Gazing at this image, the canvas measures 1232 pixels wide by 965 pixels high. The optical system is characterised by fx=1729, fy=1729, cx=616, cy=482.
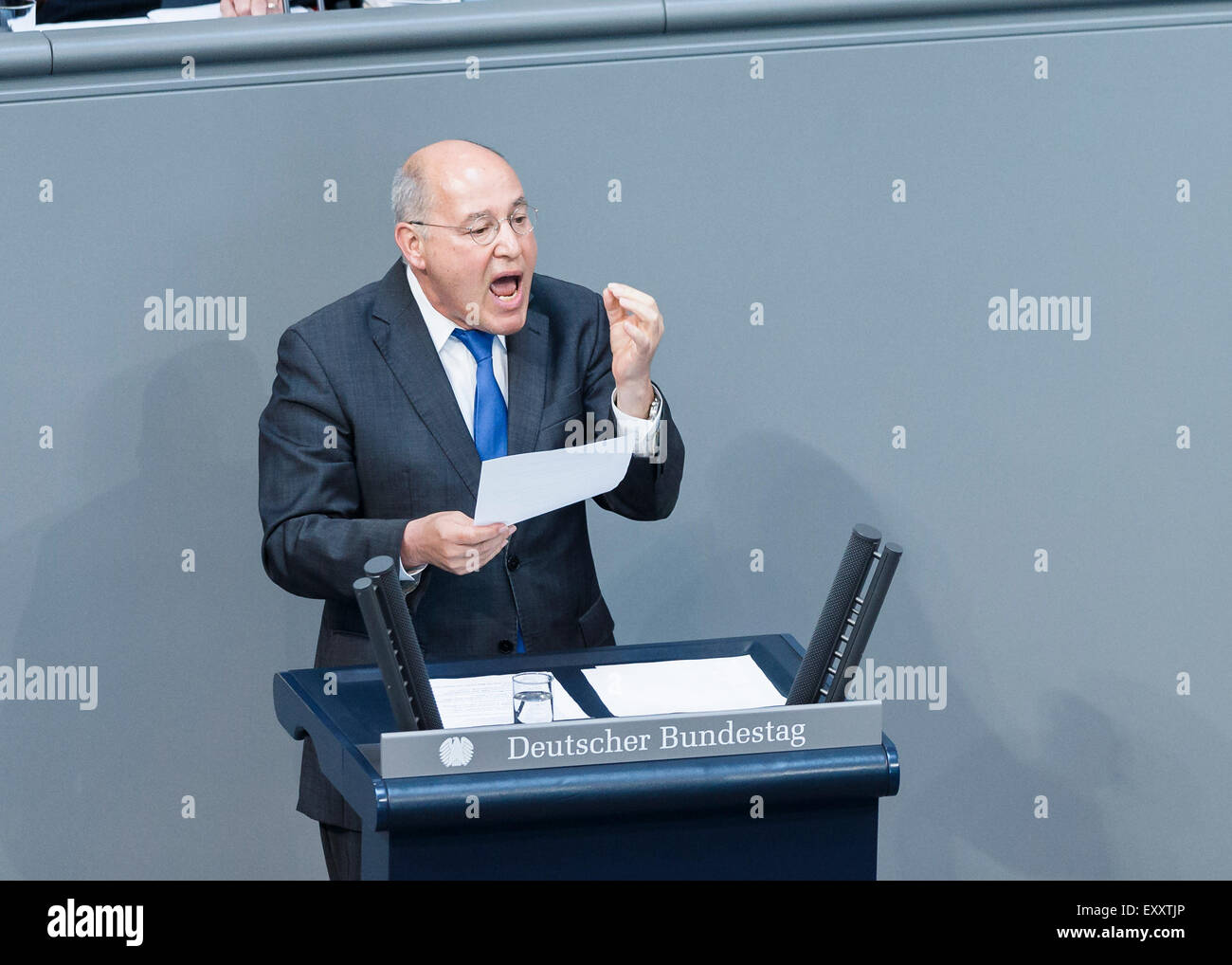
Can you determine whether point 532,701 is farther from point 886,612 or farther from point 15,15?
point 15,15

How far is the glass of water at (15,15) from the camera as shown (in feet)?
12.1

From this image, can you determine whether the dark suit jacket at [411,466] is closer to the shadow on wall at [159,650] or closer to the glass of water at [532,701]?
the glass of water at [532,701]

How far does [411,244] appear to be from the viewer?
3.08m

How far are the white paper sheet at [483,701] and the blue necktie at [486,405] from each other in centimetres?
43

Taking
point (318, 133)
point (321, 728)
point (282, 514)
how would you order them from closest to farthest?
point (321, 728) → point (282, 514) → point (318, 133)

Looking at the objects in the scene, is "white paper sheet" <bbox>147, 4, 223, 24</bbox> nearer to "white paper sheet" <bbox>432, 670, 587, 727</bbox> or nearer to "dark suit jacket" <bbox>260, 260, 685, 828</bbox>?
"dark suit jacket" <bbox>260, 260, 685, 828</bbox>

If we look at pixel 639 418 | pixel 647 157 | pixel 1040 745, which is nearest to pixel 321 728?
pixel 639 418

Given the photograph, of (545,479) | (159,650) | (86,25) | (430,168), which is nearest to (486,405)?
(430,168)

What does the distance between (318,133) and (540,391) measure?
35.8 inches

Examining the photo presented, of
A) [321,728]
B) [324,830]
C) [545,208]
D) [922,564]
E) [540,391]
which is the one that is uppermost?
[545,208]

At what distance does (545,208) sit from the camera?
370cm

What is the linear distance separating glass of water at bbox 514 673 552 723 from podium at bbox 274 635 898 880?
7cm

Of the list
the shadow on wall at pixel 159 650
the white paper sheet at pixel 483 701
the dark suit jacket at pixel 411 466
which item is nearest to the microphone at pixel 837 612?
the white paper sheet at pixel 483 701

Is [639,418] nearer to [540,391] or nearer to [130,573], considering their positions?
[540,391]
